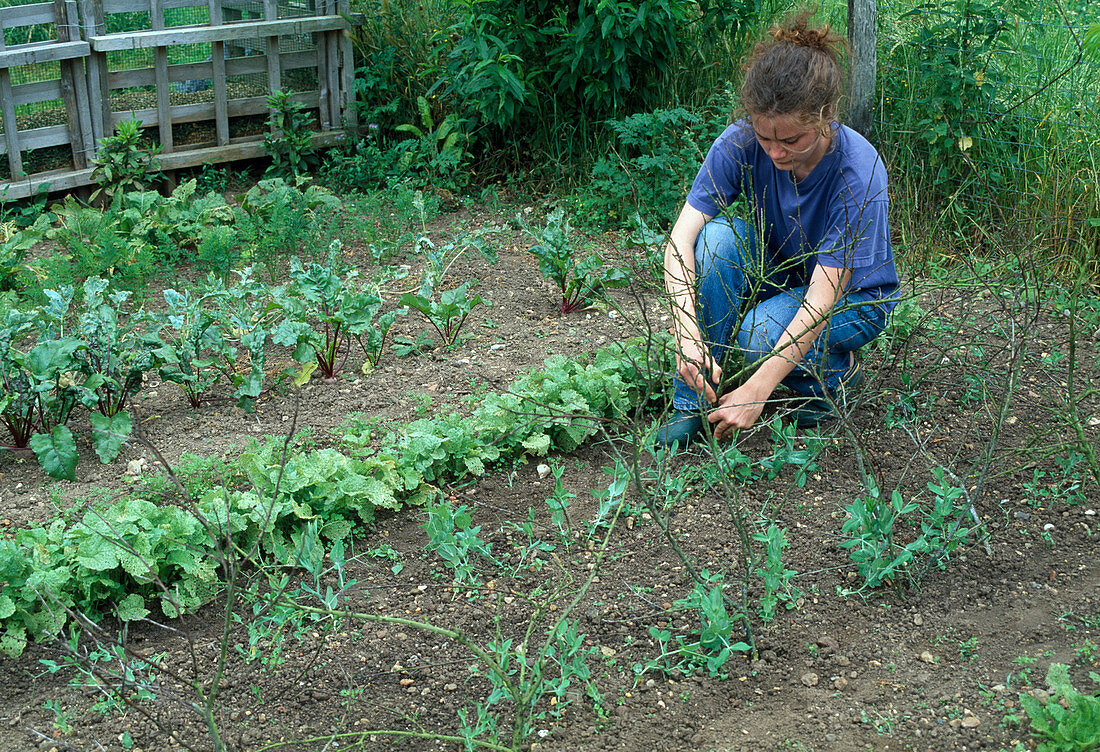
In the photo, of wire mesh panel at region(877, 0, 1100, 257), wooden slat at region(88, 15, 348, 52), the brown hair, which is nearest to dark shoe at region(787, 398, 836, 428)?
the brown hair

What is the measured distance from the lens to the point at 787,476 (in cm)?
304

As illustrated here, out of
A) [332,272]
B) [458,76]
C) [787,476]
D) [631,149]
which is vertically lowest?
[787,476]

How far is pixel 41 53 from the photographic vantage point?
220 inches

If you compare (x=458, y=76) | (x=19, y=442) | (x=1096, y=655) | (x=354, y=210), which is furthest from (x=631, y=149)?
(x=1096, y=655)

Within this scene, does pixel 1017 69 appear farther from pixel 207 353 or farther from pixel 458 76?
pixel 207 353

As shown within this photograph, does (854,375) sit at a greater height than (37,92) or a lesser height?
lesser

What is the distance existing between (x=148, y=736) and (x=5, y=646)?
1.61 ft

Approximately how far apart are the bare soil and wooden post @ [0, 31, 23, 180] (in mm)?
3123

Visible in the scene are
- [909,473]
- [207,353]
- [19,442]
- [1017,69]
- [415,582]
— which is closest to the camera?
[415,582]

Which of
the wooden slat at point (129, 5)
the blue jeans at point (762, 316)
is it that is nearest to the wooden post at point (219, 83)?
the wooden slat at point (129, 5)

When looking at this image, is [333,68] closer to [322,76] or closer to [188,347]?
[322,76]

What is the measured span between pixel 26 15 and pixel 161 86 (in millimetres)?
817

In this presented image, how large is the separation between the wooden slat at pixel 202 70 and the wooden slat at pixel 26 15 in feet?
1.27

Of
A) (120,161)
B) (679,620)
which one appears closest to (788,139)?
(679,620)
